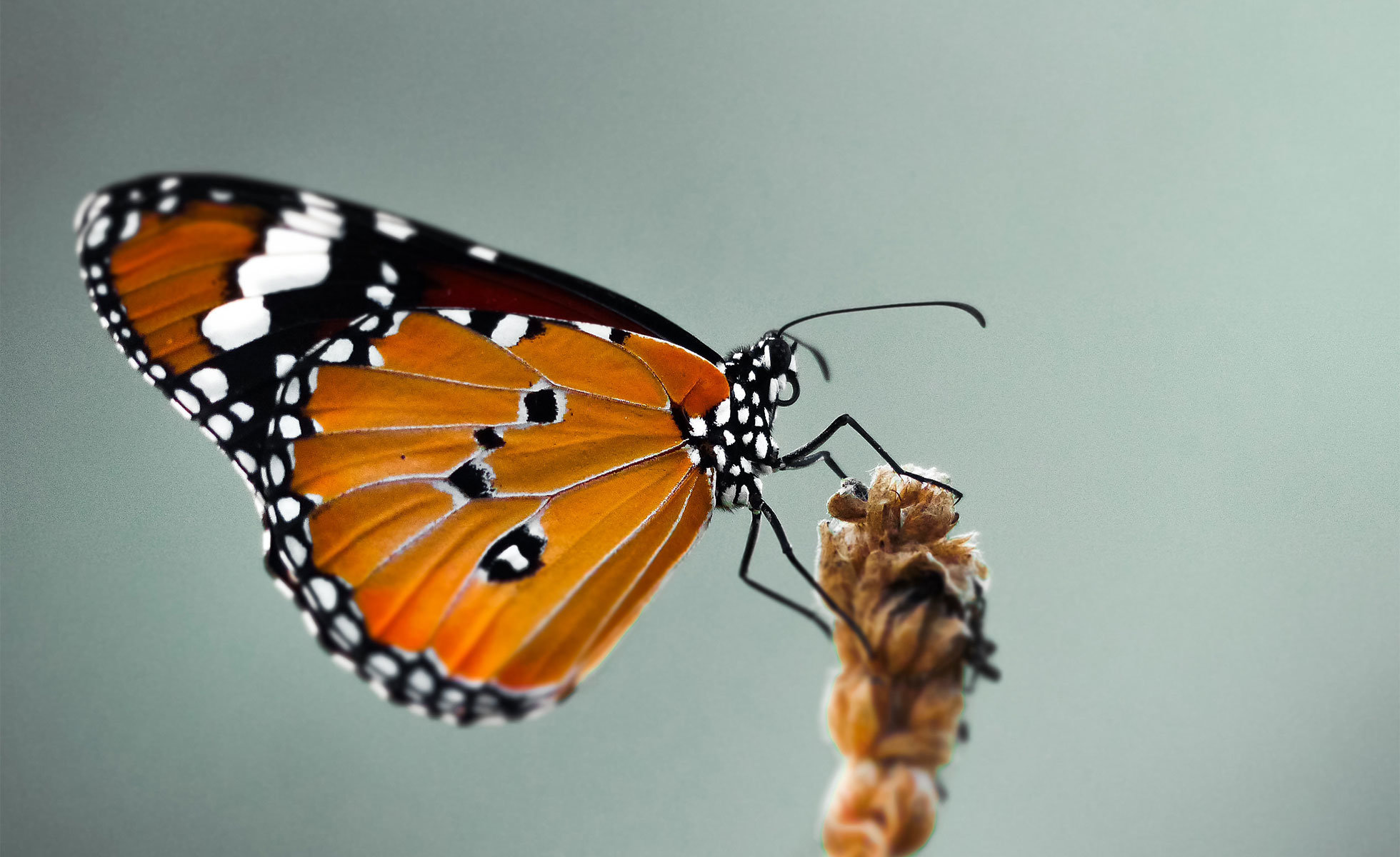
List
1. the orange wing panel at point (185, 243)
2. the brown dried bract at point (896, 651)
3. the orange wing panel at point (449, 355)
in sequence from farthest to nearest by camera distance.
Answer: the orange wing panel at point (449, 355)
the orange wing panel at point (185, 243)
the brown dried bract at point (896, 651)

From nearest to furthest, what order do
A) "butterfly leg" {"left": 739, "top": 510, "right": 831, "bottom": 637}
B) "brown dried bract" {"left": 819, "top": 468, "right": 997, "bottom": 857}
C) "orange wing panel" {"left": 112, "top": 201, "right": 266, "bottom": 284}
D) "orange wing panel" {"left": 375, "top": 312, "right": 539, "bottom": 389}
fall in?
"brown dried bract" {"left": 819, "top": 468, "right": 997, "bottom": 857}, "butterfly leg" {"left": 739, "top": 510, "right": 831, "bottom": 637}, "orange wing panel" {"left": 112, "top": 201, "right": 266, "bottom": 284}, "orange wing panel" {"left": 375, "top": 312, "right": 539, "bottom": 389}

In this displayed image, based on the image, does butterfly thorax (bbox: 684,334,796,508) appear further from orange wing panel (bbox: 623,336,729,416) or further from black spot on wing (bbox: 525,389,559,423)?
black spot on wing (bbox: 525,389,559,423)

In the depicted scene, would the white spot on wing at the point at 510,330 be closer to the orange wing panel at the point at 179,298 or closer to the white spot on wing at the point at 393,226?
the white spot on wing at the point at 393,226

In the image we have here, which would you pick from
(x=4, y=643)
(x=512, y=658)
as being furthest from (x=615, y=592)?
(x=4, y=643)

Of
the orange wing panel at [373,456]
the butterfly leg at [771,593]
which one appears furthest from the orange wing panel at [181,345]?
the butterfly leg at [771,593]

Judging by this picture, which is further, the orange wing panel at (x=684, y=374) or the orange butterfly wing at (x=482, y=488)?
the orange wing panel at (x=684, y=374)

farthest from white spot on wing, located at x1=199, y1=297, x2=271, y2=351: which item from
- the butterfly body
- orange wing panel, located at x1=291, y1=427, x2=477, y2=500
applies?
orange wing panel, located at x1=291, y1=427, x2=477, y2=500

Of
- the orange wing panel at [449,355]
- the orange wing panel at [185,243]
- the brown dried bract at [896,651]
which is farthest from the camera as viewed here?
the orange wing panel at [449,355]

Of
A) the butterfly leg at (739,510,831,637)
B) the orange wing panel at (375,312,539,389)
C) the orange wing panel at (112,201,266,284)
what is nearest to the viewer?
the butterfly leg at (739,510,831,637)
